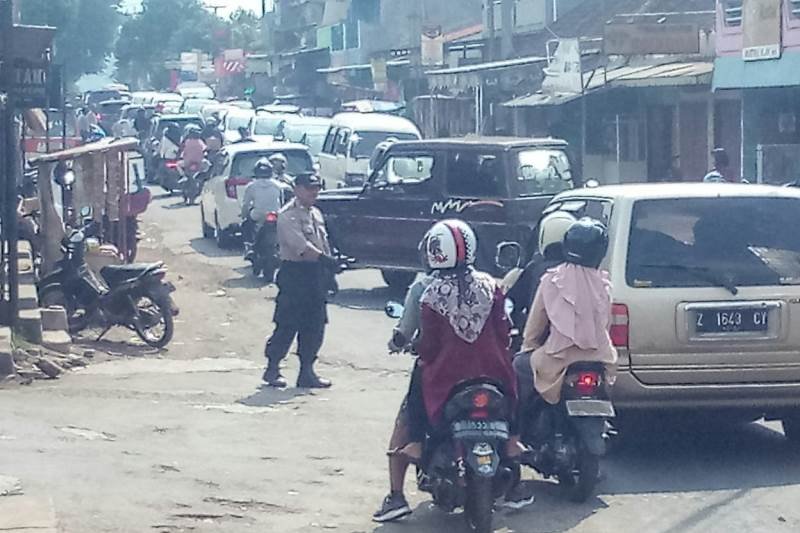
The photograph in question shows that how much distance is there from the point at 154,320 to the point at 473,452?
8.25 meters

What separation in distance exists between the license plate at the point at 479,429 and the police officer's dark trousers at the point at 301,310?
5.22 metres

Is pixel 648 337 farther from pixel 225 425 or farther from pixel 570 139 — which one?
pixel 570 139

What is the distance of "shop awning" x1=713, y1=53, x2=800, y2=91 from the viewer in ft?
84.9

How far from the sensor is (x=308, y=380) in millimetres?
12719

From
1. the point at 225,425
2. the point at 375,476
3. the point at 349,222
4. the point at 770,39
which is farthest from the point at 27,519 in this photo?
the point at 770,39

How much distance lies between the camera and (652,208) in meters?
9.16

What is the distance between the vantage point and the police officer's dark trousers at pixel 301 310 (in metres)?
12.5

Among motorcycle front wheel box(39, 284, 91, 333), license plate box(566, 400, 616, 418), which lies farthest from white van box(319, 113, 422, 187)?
license plate box(566, 400, 616, 418)

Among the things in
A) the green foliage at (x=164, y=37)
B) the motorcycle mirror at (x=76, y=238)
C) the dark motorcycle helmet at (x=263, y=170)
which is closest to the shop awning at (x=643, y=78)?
the dark motorcycle helmet at (x=263, y=170)

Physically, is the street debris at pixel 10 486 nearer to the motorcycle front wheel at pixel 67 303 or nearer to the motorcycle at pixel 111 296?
the motorcycle at pixel 111 296

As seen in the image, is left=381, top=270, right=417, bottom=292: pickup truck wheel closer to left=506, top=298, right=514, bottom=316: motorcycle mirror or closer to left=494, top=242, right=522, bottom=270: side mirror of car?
left=494, top=242, right=522, bottom=270: side mirror of car

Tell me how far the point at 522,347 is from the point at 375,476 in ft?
3.84

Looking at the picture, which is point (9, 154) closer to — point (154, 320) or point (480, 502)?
point (154, 320)

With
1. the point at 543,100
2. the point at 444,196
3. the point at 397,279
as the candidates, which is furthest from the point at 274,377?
the point at 543,100
